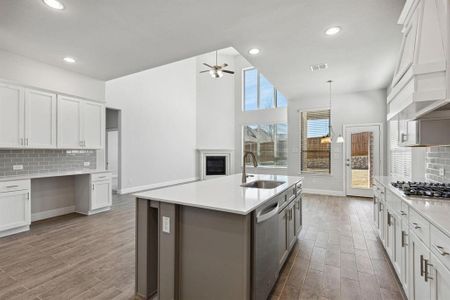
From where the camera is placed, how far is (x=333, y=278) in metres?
2.28

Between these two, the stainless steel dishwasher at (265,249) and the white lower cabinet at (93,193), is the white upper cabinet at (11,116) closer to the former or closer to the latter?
the white lower cabinet at (93,193)

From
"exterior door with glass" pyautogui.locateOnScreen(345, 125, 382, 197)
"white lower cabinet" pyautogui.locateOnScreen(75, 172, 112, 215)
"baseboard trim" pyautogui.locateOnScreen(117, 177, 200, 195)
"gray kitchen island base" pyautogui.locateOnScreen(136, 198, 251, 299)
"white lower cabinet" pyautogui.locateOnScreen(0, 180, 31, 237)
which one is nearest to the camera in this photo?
"gray kitchen island base" pyautogui.locateOnScreen(136, 198, 251, 299)

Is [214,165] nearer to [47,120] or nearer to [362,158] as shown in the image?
[362,158]

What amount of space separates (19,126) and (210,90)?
264 inches

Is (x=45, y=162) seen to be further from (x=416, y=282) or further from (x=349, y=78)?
(x=349, y=78)

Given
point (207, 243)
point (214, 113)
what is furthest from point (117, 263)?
point (214, 113)

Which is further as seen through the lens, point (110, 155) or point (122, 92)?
point (110, 155)

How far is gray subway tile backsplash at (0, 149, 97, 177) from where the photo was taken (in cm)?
361

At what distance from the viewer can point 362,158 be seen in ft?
20.0

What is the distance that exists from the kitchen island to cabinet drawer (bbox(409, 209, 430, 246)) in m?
1.00

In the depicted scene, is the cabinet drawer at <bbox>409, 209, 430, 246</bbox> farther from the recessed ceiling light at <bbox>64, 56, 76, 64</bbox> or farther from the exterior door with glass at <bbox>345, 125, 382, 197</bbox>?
the exterior door with glass at <bbox>345, 125, 382, 197</bbox>

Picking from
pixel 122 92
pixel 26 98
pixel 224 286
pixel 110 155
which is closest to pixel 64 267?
pixel 224 286

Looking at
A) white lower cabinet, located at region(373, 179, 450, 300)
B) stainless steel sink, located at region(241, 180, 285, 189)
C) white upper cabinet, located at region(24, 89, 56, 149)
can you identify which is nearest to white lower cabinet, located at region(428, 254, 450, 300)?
white lower cabinet, located at region(373, 179, 450, 300)

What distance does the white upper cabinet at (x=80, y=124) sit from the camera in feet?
13.2
